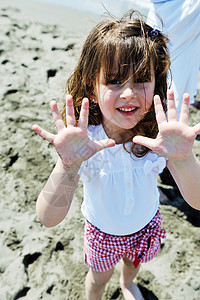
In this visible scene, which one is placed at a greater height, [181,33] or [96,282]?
[181,33]

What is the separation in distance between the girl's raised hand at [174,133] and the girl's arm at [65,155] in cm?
18

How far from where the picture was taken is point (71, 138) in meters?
1.14

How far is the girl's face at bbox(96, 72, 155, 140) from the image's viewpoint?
3.99ft

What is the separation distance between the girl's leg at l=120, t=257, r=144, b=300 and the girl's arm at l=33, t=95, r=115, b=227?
700 millimetres

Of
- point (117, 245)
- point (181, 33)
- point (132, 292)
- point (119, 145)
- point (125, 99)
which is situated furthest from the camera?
point (181, 33)

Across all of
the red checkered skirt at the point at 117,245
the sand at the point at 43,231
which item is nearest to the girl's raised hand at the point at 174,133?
the red checkered skirt at the point at 117,245

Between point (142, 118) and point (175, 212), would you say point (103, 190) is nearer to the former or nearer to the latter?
point (142, 118)

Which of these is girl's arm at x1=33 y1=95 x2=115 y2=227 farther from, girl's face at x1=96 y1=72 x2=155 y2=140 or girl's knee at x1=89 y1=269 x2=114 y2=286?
girl's knee at x1=89 y1=269 x2=114 y2=286

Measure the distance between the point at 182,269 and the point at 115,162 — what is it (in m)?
1.04

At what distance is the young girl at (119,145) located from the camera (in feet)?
3.74

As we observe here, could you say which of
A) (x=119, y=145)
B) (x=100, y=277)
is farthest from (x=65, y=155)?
(x=100, y=277)

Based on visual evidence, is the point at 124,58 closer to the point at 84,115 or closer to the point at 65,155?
the point at 84,115

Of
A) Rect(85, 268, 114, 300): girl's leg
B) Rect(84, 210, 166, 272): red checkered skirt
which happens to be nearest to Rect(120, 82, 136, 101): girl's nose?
Rect(84, 210, 166, 272): red checkered skirt

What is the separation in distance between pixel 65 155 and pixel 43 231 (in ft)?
3.90
